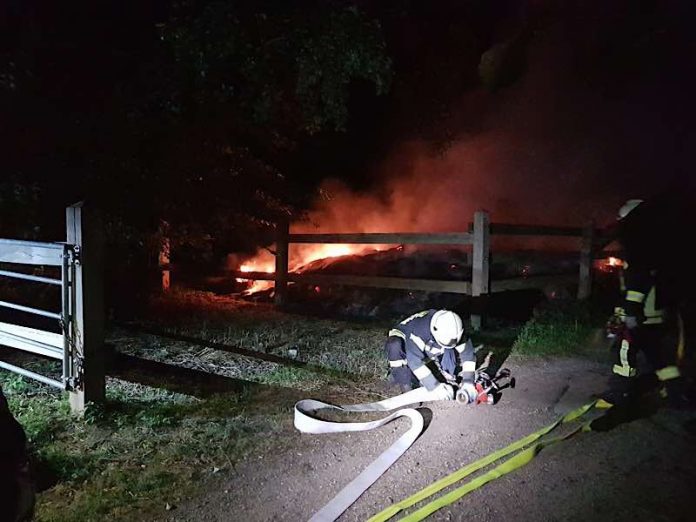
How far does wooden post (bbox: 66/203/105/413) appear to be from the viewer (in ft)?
14.4

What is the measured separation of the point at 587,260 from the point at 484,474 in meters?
6.82

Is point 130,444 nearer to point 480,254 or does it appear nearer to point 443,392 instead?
point 443,392

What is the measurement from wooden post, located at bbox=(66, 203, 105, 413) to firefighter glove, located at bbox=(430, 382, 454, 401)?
2.75m

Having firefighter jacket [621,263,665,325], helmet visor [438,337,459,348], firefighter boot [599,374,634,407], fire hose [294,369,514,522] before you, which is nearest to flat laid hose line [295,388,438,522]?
fire hose [294,369,514,522]

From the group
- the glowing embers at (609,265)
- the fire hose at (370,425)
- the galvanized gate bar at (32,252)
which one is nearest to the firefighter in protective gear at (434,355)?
the fire hose at (370,425)

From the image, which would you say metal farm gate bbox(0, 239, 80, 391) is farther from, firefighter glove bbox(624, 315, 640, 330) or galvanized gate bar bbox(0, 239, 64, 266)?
firefighter glove bbox(624, 315, 640, 330)

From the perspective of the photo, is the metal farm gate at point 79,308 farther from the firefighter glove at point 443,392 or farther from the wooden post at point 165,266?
the wooden post at point 165,266

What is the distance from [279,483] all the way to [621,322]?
3477 mm

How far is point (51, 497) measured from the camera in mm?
3342

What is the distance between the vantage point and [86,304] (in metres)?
4.45

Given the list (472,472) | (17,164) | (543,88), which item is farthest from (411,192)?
(472,472)

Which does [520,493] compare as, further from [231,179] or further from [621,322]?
[231,179]

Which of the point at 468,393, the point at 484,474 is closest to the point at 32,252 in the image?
the point at 468,393

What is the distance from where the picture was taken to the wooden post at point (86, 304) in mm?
4402
